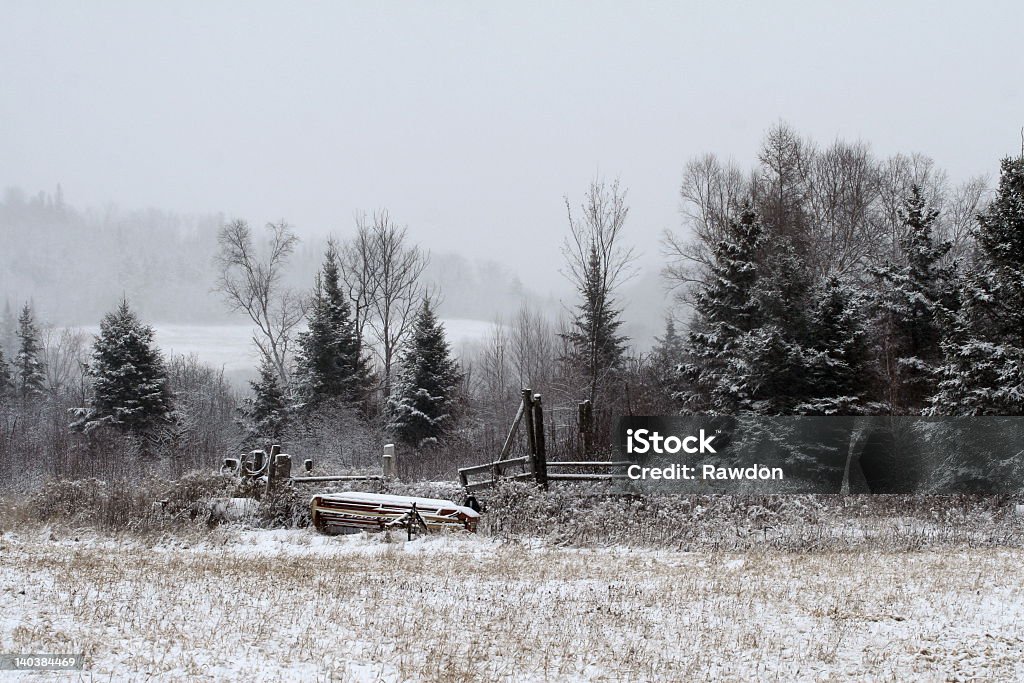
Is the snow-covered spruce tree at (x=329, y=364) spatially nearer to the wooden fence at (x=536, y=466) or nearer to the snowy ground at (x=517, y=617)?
the wooden fence at (x=536, y=466)

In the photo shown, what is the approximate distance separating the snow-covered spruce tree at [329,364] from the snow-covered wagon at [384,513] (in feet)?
66.6

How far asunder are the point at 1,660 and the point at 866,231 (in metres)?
34.0

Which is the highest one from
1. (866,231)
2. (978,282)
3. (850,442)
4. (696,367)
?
(866,231)

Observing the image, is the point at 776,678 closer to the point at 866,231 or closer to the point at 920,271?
the point at 920,271

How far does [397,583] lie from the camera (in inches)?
392

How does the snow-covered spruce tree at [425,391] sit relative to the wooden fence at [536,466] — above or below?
above

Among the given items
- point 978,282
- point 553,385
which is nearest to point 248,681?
point 978,282

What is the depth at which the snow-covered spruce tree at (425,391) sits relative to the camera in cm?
3297

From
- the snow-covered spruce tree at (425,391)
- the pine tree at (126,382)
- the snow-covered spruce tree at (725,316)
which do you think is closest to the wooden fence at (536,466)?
the snow-covered spruce tree at (725,316)

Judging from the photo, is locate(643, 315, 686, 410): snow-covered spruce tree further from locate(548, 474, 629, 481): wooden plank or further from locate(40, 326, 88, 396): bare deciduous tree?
locate(40, 326, 88, 396): bare deciduous tree

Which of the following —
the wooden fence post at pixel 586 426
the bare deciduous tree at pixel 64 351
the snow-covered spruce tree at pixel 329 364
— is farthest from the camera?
the bare deciduous tree at pixel 64 351

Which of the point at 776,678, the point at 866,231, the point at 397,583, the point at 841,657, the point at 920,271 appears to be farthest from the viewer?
the point at 866,231

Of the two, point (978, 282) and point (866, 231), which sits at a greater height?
point (866, 231)

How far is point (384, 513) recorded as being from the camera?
1614cm
